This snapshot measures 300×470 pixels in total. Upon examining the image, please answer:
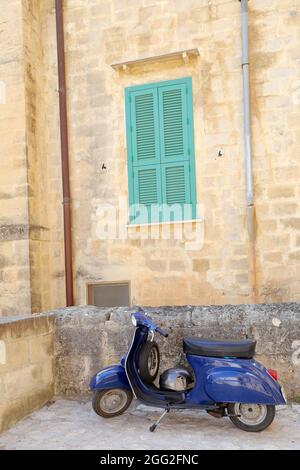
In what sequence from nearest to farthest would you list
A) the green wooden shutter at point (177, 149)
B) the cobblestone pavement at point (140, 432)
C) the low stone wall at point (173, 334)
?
the cobblestone pavement at point (140, 432) < the low stone wall at point (173, 334) < the green wooden shutter at point (177, 149)

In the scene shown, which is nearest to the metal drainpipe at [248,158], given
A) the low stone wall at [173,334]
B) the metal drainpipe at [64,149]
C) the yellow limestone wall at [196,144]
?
the yellow limestone wall at [196,144]

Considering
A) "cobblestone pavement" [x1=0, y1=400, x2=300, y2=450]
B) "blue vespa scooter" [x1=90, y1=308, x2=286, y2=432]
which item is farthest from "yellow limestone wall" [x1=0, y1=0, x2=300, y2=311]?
"blue vespa scooter" [x1=90, y1=308, x2=286, y2=432]

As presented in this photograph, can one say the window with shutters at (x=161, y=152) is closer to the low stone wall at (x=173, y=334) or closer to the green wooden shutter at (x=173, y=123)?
the green wooden shutter at (x=173, y=123)

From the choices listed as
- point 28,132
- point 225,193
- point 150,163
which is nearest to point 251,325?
point 225,193

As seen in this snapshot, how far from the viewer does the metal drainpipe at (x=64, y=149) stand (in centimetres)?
805

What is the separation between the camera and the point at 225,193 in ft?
24.2

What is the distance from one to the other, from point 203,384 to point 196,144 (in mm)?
4295

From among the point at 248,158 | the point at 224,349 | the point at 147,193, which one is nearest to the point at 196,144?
the point at 248,158

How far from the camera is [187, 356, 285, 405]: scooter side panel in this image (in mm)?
3984

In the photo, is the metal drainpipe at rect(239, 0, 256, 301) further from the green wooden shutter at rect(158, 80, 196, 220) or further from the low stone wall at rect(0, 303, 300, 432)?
the low stone wall at rect(0, 303, 300, 432)

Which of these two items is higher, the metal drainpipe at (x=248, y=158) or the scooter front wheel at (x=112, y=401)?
the metal drainpipe at (x=248, y=158)

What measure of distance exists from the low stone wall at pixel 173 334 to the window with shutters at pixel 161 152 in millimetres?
2687

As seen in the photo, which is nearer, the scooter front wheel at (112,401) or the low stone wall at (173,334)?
the scooter front wheel at (112,401)

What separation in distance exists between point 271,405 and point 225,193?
12.7 ft
